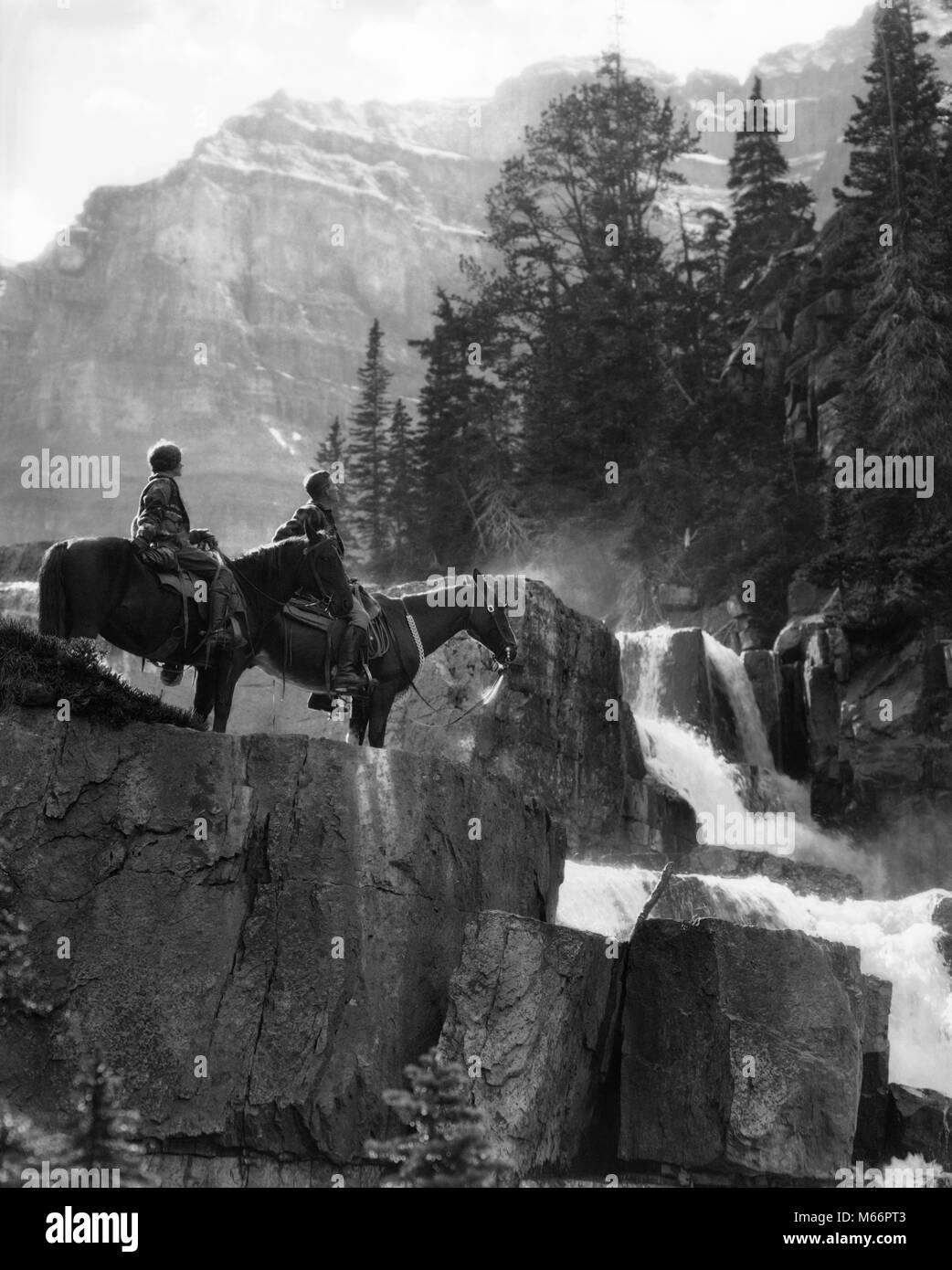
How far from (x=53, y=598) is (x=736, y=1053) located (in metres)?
7.90

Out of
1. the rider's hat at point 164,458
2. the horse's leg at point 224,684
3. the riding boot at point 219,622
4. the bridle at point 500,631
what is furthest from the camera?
the bridle at point 500,631

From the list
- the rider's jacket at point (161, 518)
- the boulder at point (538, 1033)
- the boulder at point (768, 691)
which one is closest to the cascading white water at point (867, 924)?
the boulder at point (538, 1033)

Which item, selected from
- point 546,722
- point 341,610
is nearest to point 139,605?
point 341,610

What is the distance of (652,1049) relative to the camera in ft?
50.6

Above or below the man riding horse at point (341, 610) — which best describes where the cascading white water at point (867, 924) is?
below

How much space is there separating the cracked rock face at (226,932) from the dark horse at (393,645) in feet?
8.32

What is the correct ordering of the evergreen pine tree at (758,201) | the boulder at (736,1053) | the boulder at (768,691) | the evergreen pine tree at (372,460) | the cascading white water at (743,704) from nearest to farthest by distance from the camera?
the boulder at (736,1053)
the cascading white water at (743,704)
the boulder at (768,691)
the evergreen pine tree at (758,201)
the evergreen pine tree at (372,460)

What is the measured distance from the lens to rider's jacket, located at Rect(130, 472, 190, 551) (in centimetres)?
1617

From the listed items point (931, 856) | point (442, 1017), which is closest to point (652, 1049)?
point (442, 1017)

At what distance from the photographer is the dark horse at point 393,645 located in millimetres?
17641

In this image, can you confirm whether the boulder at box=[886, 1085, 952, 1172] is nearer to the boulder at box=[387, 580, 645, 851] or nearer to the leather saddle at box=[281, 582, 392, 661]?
the leather saddle at box=[281, 582, 392, 661]

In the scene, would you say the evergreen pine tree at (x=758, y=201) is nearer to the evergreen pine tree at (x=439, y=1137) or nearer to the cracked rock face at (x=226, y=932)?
the cracked rock face at (x=226, y=932)

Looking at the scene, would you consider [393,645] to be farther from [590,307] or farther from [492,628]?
[590,307]

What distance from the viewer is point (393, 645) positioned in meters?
18.7
